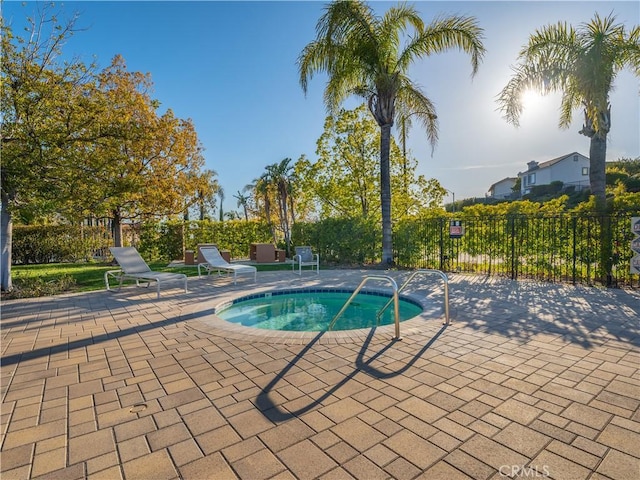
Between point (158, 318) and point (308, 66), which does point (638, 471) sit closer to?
point (158, 318)

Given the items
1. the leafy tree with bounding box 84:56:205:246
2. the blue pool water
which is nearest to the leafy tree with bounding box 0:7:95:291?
the leafy tree with bounding box 84:56:205:246

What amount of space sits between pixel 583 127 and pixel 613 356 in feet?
28.7

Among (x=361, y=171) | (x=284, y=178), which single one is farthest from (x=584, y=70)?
(x=284, y=178)

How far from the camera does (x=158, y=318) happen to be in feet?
19.2

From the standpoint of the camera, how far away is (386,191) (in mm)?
12297

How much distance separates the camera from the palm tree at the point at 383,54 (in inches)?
436

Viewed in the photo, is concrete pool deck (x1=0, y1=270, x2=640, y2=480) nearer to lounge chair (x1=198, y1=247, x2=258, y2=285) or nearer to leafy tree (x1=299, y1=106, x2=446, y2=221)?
lounge chair (x1=198, y1=247, x2=258, y2=285)

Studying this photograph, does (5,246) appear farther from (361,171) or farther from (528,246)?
(528,246)

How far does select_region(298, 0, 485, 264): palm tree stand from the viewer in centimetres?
1108

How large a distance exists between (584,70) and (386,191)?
6.23 metres

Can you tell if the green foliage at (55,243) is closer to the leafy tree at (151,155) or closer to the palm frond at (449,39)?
the leafy tree at (151,155)

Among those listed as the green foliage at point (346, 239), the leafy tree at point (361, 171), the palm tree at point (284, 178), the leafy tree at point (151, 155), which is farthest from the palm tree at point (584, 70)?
the leafy tree at point (151, 155)

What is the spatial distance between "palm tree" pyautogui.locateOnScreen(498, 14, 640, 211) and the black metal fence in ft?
2.79

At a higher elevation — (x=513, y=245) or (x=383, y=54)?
(x=383, y=54)
